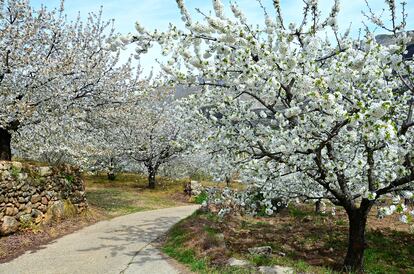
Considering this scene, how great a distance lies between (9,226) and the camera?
39.4 ft

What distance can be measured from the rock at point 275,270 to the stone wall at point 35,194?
333 inches

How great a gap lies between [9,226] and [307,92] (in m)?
10.4

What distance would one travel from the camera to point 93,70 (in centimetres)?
1678

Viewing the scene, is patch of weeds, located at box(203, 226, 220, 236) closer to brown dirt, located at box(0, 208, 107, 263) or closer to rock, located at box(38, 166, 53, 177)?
brown dirt, located at box(0, 208, 107, 263)

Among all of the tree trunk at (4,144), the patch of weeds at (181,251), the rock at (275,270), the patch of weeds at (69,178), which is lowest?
the patch of weeds at (181,251)

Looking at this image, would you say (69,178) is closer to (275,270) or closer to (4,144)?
(4,144)

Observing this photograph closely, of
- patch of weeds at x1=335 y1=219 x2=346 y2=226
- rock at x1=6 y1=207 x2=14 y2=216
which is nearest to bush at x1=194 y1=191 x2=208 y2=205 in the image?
patch of weeds at x1=335 y1=219 x2=346 y2=226

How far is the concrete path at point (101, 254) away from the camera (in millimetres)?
9555

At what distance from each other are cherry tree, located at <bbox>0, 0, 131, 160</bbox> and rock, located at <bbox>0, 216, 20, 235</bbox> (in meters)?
3.27

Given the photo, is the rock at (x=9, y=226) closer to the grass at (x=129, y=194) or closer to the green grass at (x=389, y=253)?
the grass at (x=129, y=194)

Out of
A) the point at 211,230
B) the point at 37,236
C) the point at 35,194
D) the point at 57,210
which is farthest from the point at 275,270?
the point at 57,210

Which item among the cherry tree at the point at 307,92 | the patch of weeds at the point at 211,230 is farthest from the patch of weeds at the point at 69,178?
the cherry tree at the point at 307,92

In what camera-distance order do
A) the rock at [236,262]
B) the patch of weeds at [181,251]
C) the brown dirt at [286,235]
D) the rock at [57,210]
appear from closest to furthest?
the rock at [236,262] < the patch of weeds at [181,251] < the brown dirt at [286,235] < the rock at [57,210]

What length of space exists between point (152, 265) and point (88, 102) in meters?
9.95
